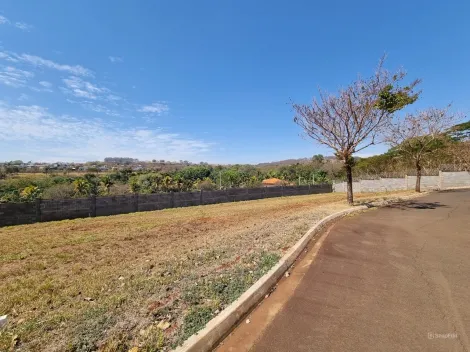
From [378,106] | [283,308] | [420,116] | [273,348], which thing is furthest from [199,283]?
[420,116]

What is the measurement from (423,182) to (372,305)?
30.0 meters

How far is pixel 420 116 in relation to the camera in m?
22.2

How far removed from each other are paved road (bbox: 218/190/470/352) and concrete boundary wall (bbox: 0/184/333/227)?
18.2 m

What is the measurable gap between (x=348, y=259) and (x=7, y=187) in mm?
48028

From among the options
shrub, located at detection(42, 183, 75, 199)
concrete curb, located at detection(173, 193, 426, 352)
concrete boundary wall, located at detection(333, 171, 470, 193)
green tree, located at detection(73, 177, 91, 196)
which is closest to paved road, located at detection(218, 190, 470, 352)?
concrete curb, located at detection(173, 193, 426, 352)

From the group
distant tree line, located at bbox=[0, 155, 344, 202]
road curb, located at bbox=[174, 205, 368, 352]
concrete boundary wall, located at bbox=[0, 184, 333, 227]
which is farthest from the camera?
distant tree line, located at bbox=[0, 155, 344, 202]

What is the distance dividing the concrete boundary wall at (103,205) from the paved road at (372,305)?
718 inches

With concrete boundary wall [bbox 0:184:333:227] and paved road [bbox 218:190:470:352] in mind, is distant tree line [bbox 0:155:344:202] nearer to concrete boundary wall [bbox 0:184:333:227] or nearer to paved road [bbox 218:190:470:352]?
concrete boundary wall [bbox 0:184:333:227]

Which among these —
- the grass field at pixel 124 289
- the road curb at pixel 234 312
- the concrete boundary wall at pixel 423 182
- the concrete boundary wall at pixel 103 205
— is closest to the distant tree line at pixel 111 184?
the concrete boundary wall at pixel 103 205

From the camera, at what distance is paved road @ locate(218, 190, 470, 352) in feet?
8.54

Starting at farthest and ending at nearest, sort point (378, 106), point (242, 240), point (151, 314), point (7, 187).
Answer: point (7, 187), point (378, 106), point (242, 240), point (151, 314)

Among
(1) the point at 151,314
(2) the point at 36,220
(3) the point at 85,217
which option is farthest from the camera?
(3) the point at 85,217

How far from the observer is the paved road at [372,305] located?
260 cm

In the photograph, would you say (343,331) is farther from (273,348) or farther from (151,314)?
(151,314)
